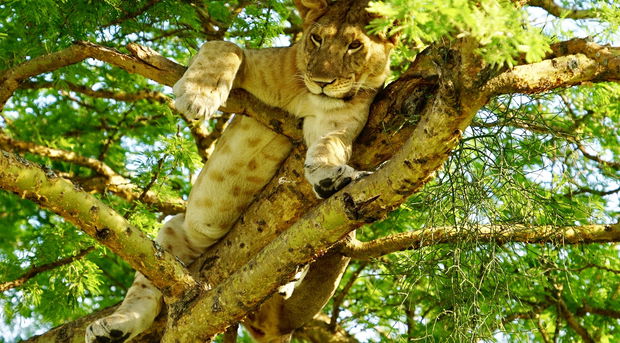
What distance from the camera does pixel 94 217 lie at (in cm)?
415

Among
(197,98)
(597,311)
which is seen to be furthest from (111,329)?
(597,311)

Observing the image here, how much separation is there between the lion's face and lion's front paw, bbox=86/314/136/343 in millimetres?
1822

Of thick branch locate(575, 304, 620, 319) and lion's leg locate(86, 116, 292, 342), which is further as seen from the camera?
thick branch locate(575, 304, 620, 319)

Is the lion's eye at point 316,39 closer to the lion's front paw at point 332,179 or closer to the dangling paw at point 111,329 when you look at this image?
the lion's front paw at point 332,179

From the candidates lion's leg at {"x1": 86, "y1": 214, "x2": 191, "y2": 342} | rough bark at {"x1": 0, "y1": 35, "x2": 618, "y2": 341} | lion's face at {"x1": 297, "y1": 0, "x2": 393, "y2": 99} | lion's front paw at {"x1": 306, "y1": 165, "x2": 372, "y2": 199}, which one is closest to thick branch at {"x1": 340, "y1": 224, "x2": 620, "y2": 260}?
lion's front paw at {"x1": 306, "y1": 165, "x2": 372, "y2": 199}

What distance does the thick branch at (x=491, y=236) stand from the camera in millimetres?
4371

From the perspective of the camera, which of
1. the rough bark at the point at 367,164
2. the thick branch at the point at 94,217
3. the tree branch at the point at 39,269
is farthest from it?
the tree branch at the point at 39,269

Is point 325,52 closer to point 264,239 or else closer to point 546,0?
point 264,239

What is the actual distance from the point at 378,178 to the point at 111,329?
2087 millimetres

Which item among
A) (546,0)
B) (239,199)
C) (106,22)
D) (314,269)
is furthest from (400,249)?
(106,22)

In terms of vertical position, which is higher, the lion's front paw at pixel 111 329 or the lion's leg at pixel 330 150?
the lion's leg at pixel 330 150

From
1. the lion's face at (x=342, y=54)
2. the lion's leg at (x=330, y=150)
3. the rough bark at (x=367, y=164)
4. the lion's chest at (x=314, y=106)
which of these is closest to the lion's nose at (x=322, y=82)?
the lion's face at (x=342, y=54)

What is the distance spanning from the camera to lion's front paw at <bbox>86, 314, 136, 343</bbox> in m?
4.76

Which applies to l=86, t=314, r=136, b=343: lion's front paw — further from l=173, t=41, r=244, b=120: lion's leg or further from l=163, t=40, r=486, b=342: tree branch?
l=173, t=41, r=244, b=120: lion's leg
